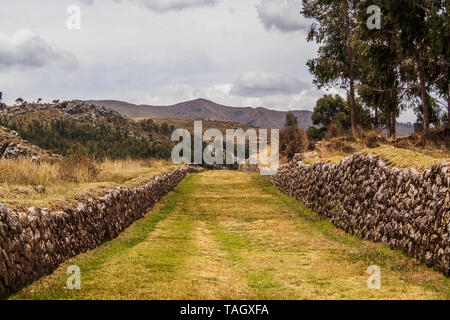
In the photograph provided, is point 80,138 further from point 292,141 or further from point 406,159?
point 406,159

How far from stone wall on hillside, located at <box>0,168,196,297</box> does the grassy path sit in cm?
28

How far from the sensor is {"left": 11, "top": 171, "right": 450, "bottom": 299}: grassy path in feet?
25.5

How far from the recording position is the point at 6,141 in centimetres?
3148

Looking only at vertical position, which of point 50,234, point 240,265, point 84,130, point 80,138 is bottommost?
point 240,265

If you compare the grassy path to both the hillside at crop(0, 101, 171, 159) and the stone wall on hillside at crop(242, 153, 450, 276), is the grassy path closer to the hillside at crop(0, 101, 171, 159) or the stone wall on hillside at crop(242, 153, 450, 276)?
the stone wall on hillside at crop(242, 153, 450, 276)

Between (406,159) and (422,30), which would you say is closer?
(406,159)

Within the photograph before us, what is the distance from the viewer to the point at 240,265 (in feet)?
35.0

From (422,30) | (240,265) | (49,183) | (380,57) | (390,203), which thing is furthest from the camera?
(380,57)

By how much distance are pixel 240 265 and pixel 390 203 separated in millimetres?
4672

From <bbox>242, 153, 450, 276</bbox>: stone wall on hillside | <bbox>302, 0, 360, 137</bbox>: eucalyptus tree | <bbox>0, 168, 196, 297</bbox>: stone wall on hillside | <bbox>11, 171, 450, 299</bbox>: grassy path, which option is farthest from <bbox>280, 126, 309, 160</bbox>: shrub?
<bbox>0, 168, 196, 297</bbox>: stone wall on hillside

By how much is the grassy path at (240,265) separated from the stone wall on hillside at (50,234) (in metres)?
0.28

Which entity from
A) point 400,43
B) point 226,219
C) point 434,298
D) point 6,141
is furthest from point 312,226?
point 6,141

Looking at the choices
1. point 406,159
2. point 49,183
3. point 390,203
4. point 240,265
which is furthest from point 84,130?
point 390,203
